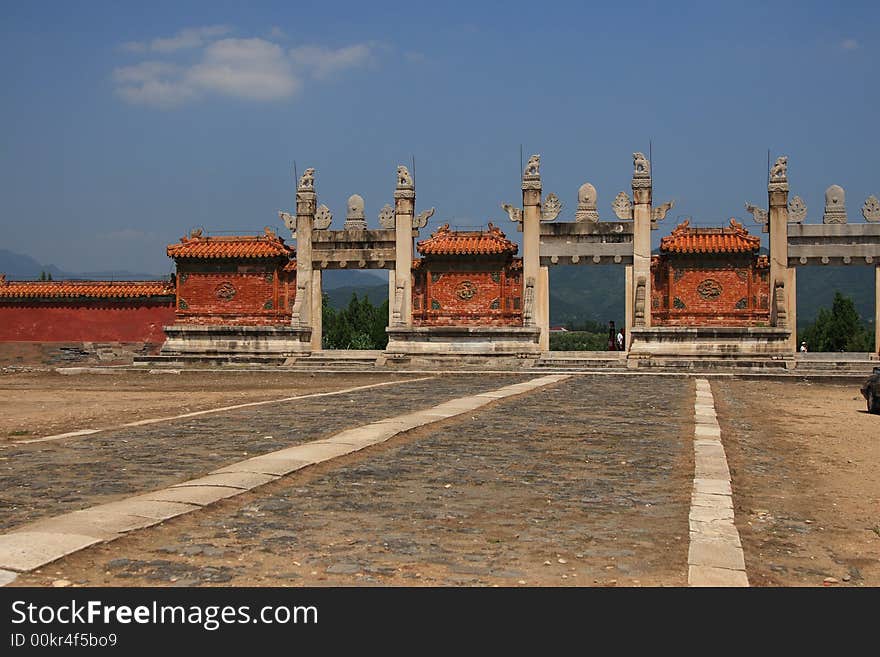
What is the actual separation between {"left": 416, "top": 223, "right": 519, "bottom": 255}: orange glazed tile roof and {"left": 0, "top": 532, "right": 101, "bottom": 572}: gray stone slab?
Answer: 29.9 metres

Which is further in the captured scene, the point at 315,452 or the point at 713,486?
the point at 315,452

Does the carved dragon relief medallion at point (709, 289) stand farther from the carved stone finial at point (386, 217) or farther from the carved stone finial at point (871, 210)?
the carved stone finial at point (386, 217)

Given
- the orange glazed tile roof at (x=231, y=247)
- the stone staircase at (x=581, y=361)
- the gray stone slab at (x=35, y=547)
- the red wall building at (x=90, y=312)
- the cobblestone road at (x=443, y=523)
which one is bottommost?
the cobblestone road at (x=443, y=523)

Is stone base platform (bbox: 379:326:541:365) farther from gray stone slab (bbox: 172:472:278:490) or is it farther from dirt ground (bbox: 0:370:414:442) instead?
gray stone slab (bbox: 172:472:278:490)

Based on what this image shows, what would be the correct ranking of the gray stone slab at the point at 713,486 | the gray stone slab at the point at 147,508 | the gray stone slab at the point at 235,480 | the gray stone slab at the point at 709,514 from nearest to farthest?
the gray stone slab at the point at 147,508, the gray stone slab at the point at 709,514, the gray stone slab at the point at 235,480, the gray stone slab at the point at 713,486

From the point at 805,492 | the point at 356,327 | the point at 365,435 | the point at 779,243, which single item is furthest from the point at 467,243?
the point at 356,327

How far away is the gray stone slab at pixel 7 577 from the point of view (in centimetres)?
495

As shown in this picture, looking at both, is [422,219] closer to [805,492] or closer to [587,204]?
[587,204]

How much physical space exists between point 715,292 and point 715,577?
30377 millimetres

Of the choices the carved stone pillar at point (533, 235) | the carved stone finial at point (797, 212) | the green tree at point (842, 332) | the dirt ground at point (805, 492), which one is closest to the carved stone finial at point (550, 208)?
the carved stone pillar at point (533, 235)

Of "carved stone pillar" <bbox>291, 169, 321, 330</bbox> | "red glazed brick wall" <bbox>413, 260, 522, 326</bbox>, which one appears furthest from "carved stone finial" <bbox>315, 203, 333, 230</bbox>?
"red glazed brick wall" <bbox>413, 260, 522, 326</bbox>

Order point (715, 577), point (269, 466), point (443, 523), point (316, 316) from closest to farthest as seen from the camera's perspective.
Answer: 1. point (715, 577)
2. point (443, 523)
3. point (269, 466)
4. point (316, 316)

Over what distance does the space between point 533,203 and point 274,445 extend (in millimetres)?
25895

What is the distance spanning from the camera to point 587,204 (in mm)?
35781
